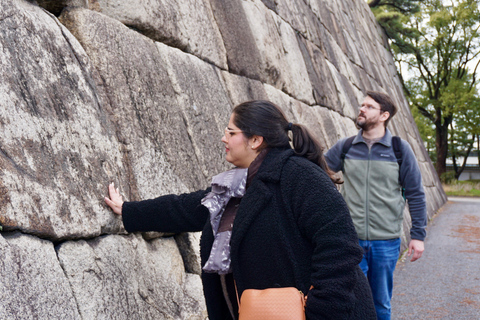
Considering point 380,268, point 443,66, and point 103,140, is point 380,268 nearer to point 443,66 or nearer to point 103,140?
point 103,140

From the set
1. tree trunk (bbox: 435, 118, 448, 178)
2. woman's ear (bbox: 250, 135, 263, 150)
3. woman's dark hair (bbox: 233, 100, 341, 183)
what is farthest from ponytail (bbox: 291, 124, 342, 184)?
tree trunk (bbox: 435, 118, 448, 178)

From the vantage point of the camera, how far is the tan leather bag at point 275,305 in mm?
1838

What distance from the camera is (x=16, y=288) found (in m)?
1.72

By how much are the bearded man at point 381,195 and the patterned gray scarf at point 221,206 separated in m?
1.69

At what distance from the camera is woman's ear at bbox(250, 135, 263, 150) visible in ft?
7.24

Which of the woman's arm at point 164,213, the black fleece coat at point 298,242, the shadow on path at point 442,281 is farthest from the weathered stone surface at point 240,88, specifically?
the shadow on path at point 442,281

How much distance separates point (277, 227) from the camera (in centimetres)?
198

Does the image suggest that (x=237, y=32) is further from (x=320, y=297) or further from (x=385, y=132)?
(x=320, y=297)

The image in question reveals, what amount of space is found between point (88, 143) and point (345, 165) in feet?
6.83

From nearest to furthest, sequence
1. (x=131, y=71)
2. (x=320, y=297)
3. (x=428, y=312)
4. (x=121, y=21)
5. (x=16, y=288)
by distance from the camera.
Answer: (x=16, y=288) < (x=320, y=297) < (x=131, y=71) < (x=121, y=21) < (x=428, y=312)

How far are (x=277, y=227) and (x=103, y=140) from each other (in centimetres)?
107

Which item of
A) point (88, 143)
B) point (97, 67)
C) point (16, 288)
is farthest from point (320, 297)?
point (97, 67)

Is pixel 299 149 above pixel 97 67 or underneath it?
underneath

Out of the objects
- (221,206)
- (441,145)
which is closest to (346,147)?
(221,206)
